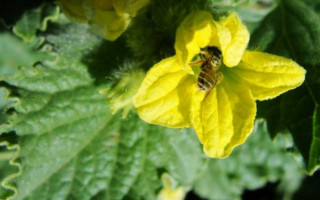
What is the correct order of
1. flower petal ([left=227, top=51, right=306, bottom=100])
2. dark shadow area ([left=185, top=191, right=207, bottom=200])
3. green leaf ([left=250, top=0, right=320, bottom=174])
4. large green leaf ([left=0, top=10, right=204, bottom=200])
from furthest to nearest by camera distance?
dark shadow area ([left=185, top=191, right=207, bottom=200]), large green leaf ([left=0, top=10, right=204, bottom=200]), green leaf ([left=250, top=0, right=320, bottom=174]), flower petal ([left=227, top=51, right=306, bottom=100])

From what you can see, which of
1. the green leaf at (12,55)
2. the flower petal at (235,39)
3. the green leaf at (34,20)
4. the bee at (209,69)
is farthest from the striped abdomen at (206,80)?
the green leaf at (12,55)

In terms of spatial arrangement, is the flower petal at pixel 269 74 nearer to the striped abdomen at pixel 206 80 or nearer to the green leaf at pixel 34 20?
the striped abdomen at pixel 206 80

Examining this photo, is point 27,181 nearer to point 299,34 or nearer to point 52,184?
point 52,184

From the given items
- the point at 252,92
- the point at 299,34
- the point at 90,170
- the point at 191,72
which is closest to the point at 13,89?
the point at 90,170

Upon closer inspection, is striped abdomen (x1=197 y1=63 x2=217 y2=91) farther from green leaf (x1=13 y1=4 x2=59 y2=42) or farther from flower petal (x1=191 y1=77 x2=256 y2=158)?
green leaf (x1=13 y1=4 x2=59 y2=42)

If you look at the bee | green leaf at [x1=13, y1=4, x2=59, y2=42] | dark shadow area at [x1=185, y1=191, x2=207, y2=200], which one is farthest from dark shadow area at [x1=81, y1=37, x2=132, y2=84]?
dark shadow area at [x1=185, y1=191, x2=207, y2=200]

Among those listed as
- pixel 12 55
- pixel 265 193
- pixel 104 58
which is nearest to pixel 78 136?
pixel 104 58

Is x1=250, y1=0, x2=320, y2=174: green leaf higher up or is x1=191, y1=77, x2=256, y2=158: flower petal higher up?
x1=191, y1=77, x2=256, y2=158: flower petal
